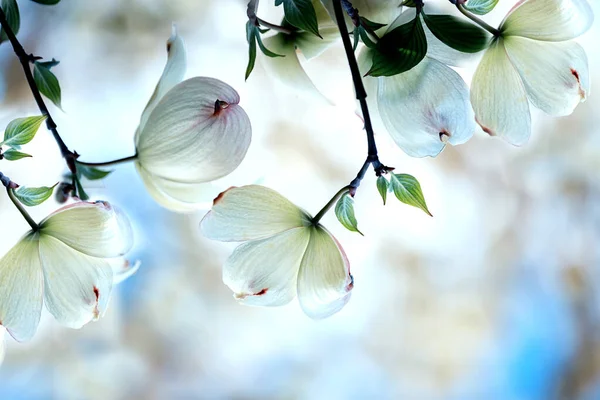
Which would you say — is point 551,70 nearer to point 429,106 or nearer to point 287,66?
point 429,106

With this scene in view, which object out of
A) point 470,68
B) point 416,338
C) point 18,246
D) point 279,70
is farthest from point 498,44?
point 416,338

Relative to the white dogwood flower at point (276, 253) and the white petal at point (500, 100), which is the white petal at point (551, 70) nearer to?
the white petal at point (500, 100)

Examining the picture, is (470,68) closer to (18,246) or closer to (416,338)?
(18,246)

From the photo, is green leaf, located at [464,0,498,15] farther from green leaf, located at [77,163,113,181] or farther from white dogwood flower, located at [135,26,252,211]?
green leaf, located at [77,163,113,181]

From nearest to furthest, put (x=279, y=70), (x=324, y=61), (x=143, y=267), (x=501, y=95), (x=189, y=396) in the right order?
(x=501, y=95)
(x=279, y=70)
(x=324, y=61)
(x=143, y=267)
(x=189, y=396)

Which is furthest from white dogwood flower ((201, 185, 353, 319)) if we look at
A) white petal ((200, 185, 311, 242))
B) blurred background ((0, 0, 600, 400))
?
blurred background ((0, 0, 600, 400))
